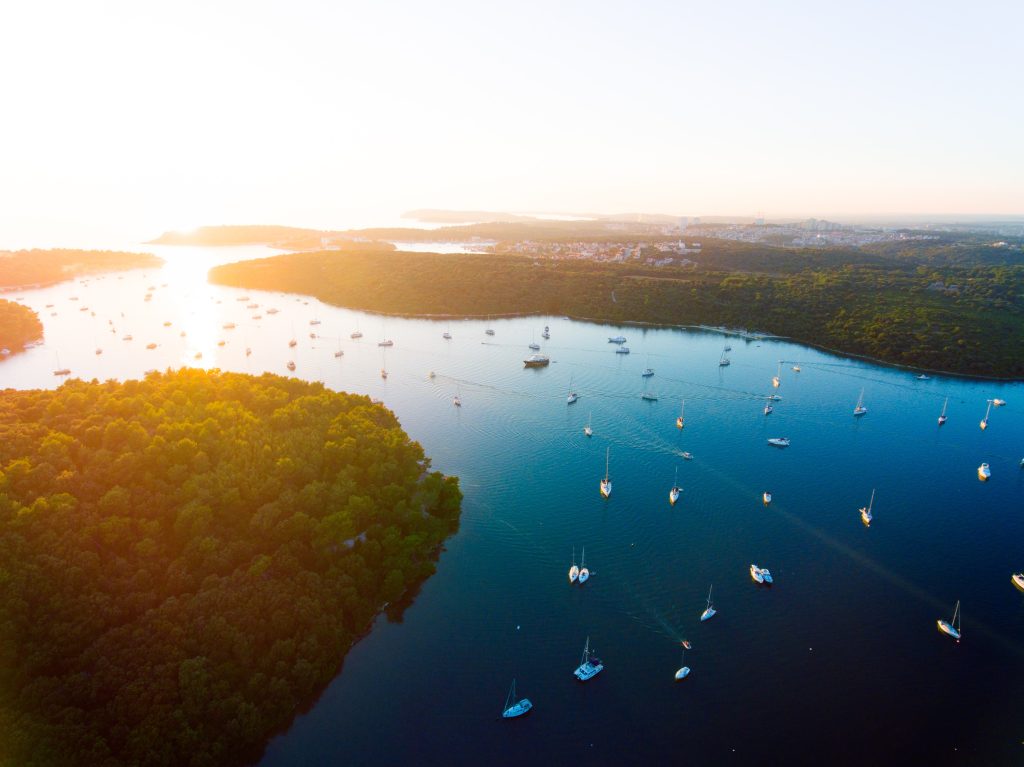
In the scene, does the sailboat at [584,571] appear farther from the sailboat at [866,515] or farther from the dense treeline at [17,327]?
the dense treeline at [17,327]

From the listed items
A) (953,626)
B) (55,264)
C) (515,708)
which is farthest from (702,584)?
(55,264)

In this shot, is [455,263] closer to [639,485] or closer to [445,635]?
[639,485]

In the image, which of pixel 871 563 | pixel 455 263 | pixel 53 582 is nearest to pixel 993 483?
pixel 871 563

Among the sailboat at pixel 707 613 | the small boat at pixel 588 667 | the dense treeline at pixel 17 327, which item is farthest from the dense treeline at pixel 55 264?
the sailboat at pixel 707 613

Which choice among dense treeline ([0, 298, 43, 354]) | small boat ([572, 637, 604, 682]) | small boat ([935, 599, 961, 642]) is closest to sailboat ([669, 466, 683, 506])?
small boat ([935, 599, 961, 642])

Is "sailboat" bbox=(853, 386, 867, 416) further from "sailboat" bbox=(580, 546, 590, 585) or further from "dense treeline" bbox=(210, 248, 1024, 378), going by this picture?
"sailboat" bbox=(580, 546, 590, 585)

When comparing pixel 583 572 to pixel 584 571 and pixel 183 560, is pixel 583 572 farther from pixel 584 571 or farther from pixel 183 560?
pixel 183 560
